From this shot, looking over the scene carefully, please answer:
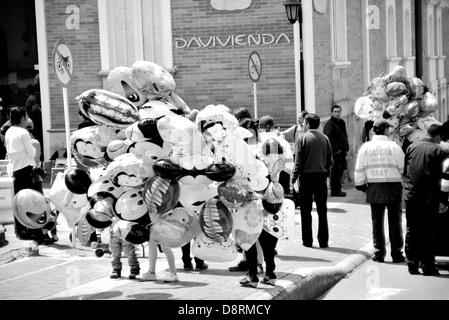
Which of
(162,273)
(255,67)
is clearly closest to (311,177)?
(162,273)

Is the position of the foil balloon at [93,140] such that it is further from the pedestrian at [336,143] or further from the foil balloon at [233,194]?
the pedestrian at [336,143]

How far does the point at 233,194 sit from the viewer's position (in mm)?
8461

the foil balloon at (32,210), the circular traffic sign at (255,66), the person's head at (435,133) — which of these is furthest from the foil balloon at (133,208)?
the circular traffic sign at (255,66)

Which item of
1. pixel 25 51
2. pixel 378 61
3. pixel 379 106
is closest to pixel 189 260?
pixel 379 106

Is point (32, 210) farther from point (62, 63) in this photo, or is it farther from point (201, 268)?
point (62, 63)

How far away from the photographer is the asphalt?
9.25m

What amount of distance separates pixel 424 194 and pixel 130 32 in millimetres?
10059

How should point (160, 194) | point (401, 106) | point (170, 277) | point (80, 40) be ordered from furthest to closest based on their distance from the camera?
1. point (80, 40)
2. point (401, 106)
3. point (170, 277)
4. point (160, 194)

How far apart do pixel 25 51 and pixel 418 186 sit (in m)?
14.0

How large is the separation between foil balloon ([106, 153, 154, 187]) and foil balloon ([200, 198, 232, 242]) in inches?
24.8

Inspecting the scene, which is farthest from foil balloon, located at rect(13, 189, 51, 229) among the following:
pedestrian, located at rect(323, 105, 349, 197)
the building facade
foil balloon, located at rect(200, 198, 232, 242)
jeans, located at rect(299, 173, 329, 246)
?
pedestrian, located at rect(323, 105, 349, 197)

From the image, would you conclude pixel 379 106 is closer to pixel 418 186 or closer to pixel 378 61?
pixel 418 186

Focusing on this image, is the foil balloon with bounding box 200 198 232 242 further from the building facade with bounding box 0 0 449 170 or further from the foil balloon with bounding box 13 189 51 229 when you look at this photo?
the building facade with bounding box 0 0 449 170

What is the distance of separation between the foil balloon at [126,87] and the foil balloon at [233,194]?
4.52 feet
